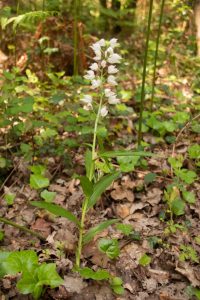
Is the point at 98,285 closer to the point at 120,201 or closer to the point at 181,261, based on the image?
the point at 181,261

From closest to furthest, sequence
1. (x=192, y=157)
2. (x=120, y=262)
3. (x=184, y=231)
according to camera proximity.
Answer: (x=120, y=262) < (x=184, y=231) < (x=192, y=157)

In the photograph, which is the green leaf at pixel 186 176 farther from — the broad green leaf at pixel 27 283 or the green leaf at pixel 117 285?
the broad green leaf at pixel 27 283

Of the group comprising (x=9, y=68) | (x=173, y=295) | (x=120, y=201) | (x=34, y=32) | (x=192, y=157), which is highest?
(x=34, y=32)

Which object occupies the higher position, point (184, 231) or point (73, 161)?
point (73, 161)

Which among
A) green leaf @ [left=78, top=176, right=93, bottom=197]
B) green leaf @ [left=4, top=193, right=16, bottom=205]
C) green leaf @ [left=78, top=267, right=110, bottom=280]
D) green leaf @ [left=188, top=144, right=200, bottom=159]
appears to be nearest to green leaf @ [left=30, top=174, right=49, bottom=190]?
green leaf @ [left=4, top=193, right=16, bottom=205]

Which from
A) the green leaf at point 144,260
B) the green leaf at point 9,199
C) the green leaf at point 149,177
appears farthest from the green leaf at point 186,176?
the green leaf at point 9,199

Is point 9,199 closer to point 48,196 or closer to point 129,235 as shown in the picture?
point 48,196

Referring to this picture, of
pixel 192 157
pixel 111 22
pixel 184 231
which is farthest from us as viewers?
pixel 111 22

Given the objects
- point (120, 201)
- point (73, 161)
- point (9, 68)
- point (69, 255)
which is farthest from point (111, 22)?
point (69, 255)
